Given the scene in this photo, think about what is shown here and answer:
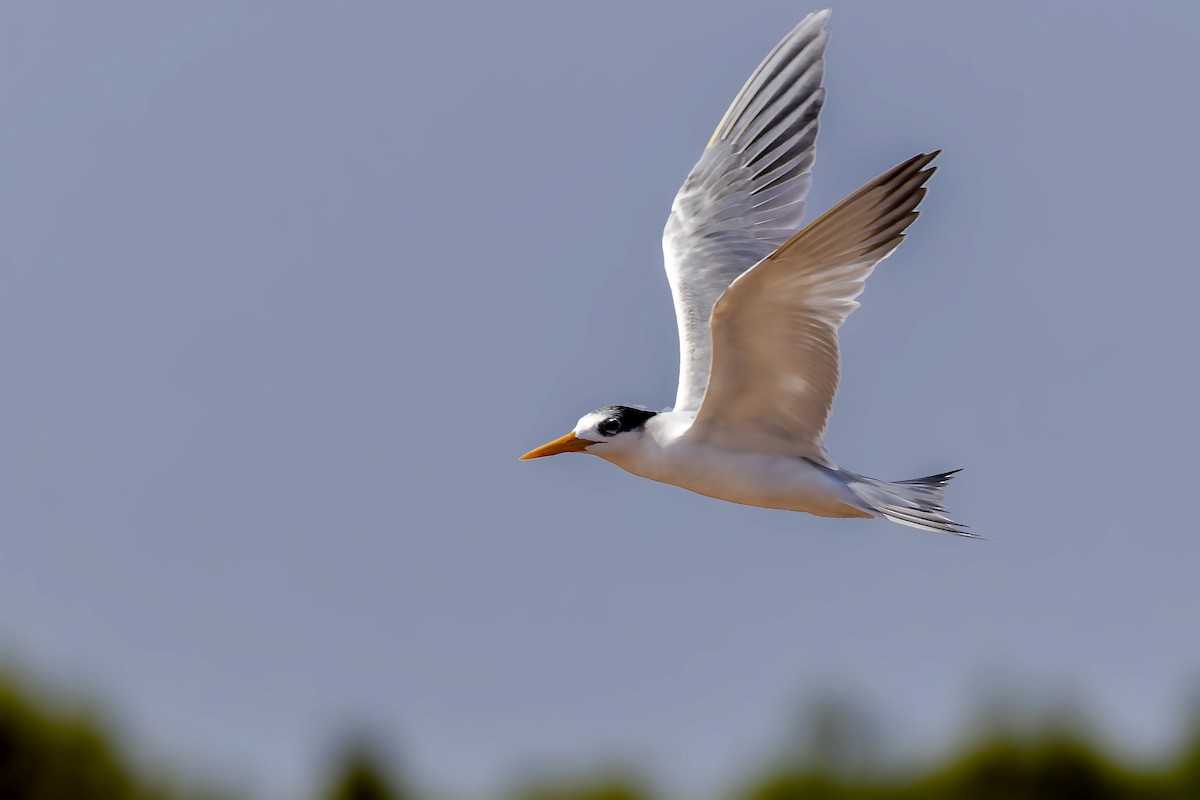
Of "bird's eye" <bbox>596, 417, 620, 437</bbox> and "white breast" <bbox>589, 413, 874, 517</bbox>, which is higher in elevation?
"bird's eye" <bbox>596, 417, 620, 437</bbox>

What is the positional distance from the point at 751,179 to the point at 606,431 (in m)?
2.27

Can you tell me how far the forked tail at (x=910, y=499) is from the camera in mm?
7473

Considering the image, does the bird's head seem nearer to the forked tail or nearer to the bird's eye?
the bird's eye

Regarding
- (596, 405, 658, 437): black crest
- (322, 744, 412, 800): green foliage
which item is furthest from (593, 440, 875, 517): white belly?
(322, 744, 412, 800): green foliage

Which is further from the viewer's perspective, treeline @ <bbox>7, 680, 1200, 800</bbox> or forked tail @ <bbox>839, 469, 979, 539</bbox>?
treeline @ <bbox>7, 680, 1200, 800</bbox>

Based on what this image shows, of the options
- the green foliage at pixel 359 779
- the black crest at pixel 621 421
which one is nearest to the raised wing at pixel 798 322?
the black crest at pixel 621 421

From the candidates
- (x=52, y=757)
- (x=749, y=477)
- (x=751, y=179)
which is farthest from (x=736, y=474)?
(x=52, y=757)

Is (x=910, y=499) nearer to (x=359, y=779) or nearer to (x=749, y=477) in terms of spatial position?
(x=749, y=477)

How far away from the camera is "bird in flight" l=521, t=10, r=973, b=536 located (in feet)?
23.7

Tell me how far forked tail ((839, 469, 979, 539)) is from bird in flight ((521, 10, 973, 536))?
0.03 feet

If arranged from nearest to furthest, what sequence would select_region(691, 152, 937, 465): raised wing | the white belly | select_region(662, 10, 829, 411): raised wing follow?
select_region(691, 152, 937, 465): raised wing < the white belly < select_region(662, 10, 829, 411): raised wing

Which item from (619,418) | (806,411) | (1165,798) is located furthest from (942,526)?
(1165,798)

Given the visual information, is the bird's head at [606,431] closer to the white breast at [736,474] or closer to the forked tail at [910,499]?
the white breast at [736,474]

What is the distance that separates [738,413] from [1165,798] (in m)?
20.0
